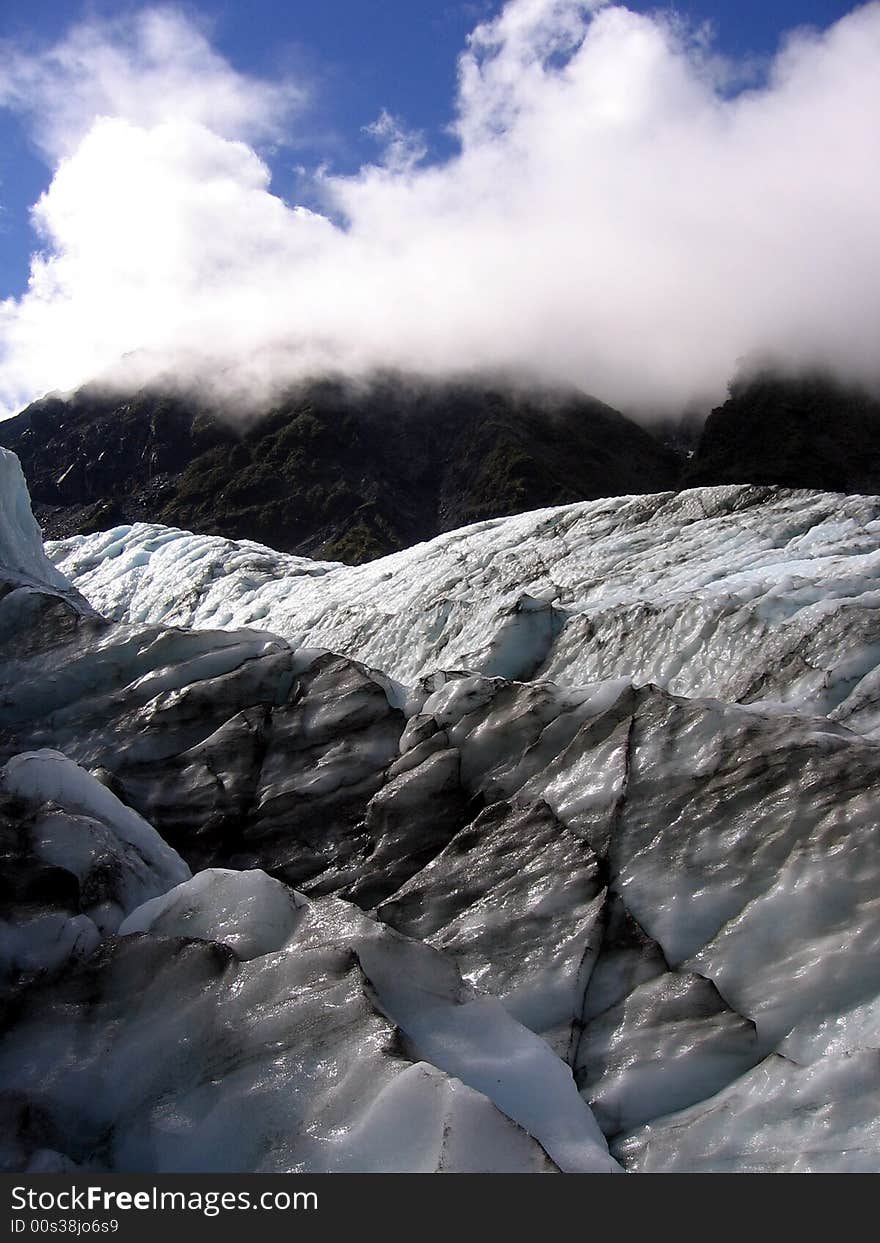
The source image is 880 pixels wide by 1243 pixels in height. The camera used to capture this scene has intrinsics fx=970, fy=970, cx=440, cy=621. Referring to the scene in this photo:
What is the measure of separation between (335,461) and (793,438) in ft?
231

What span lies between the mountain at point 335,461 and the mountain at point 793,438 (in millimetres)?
18650

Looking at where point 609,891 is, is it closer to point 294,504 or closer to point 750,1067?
point 750,1067

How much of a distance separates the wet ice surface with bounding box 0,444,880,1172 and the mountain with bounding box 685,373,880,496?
400 ft

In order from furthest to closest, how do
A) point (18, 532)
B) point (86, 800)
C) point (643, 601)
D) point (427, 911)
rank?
1. point (18, 532)
2. point (643, 601)
3. point (86, 800)
4. point (427, 911)

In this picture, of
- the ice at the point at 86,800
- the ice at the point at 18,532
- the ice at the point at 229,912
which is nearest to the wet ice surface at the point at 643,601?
the ice at the point at 18,532

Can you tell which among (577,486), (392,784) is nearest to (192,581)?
(392,784)

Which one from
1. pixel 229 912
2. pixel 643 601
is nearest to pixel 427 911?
pixel 229 912

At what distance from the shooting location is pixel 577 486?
150m

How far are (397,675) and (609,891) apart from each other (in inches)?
545

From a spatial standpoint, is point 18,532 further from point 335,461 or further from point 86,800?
point 335,461

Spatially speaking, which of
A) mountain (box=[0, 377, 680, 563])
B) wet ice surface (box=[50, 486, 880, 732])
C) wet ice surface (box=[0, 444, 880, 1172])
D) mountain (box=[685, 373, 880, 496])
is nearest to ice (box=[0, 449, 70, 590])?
wet ice surface (box=[0, 444, 880, 1172])

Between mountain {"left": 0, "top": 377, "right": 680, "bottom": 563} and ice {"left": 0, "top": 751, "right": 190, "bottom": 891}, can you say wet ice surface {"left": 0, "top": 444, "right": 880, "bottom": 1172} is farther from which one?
mountain {"left": 0, "top": 377, "right": 680, "bottom": 563}

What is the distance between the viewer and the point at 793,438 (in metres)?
135

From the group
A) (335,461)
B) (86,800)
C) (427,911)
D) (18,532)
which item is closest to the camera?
(427,911)
